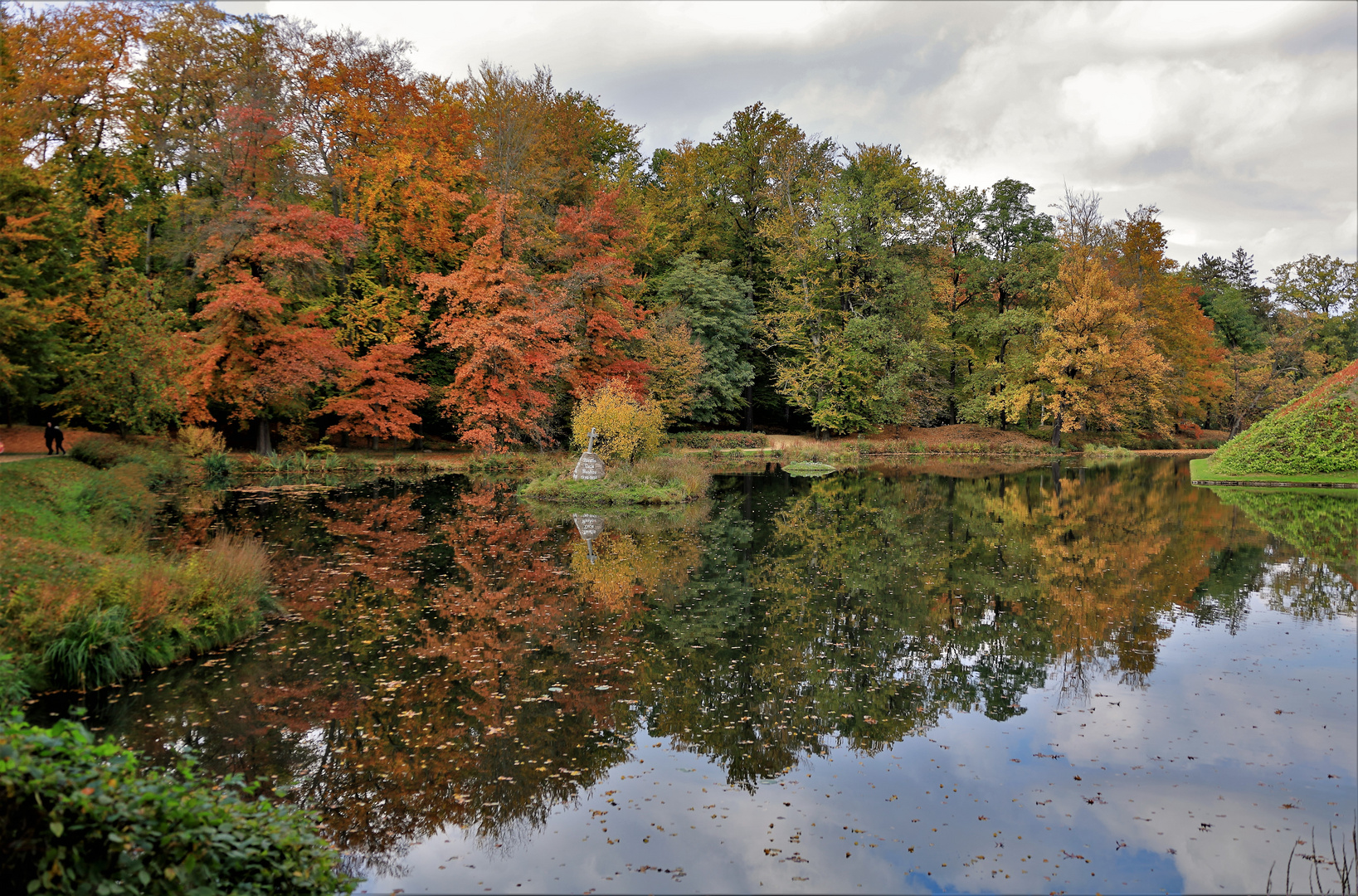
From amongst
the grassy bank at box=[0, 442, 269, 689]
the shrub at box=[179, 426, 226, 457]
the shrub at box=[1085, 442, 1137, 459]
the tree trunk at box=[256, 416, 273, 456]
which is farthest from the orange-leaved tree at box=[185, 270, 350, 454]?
the shrub at box=[1085, 442, 1137, 459]

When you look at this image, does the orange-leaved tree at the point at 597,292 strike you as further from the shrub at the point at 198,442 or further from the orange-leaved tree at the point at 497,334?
the shrub at the point at 198,442

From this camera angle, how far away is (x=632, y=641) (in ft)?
33.5

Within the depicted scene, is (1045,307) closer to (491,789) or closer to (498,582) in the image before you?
(498,582)

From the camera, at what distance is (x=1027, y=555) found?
631 inches

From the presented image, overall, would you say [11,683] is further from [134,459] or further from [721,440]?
[721,440]

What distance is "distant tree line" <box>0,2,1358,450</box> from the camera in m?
26.6

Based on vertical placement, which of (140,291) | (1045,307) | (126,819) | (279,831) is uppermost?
(1045,307)

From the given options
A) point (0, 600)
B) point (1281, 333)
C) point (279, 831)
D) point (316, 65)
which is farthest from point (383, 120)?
point (1281, 333)

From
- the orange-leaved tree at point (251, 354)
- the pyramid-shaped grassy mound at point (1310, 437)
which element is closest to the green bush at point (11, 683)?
the orange-leaved tree at point (251, 354)

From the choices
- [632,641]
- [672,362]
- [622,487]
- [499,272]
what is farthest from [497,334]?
[632,641]

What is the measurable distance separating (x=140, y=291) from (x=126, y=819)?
995 inches

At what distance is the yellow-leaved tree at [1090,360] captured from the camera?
146ft

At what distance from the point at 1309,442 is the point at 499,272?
103 ft

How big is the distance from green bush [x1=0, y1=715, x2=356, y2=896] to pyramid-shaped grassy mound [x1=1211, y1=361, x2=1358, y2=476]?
32338mm
